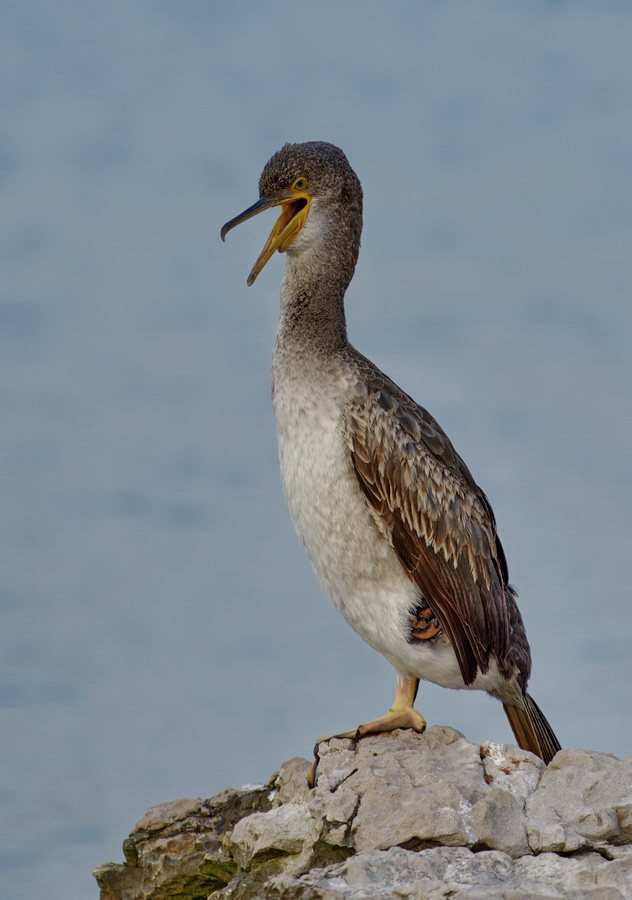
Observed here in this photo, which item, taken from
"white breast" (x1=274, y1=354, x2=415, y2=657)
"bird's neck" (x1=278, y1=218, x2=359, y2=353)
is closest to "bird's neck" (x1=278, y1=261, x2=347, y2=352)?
"bird's neck" (x1=278, y1=218, x2=359, y2=353)

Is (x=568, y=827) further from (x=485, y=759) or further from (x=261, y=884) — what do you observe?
(x=261, y=884)

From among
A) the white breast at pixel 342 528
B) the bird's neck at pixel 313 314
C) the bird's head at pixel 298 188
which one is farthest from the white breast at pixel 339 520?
the bird's head at pixel 298 188

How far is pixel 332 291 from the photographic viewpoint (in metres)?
9.30

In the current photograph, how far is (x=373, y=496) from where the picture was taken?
Answer: 28.6 feet

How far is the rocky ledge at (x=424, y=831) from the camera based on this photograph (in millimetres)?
7113

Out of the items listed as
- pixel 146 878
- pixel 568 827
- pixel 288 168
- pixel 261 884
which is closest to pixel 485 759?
pixel 568 827

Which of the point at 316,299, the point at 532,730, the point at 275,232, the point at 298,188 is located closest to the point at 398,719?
the point at 532,730

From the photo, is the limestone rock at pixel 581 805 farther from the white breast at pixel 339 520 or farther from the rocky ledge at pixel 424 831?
the white breast at pixel 339 520

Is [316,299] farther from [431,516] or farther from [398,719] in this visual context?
[398,719]

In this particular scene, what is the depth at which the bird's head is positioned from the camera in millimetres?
9297

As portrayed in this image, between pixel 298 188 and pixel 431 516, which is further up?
pixel 298 188

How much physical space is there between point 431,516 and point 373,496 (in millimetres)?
452

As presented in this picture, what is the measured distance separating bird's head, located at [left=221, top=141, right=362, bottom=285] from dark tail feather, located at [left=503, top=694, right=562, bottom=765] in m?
3.75

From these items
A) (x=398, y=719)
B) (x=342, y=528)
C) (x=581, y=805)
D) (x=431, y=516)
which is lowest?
(x=581, y=805)
